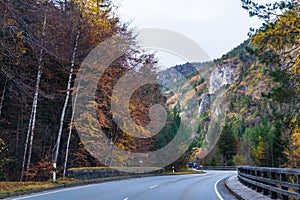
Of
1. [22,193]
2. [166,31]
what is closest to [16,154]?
[22,193]

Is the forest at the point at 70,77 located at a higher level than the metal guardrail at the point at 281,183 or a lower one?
higher

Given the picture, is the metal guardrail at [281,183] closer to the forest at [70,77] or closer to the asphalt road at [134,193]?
the asphalt road at [134,193]

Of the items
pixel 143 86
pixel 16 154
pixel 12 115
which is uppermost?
pixel 143 86

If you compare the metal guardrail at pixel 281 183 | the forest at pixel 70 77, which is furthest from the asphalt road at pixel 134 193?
the forest at pixel 70 77

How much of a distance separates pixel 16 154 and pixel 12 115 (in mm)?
2560

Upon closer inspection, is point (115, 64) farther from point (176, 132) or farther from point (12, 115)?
point (176, 132)

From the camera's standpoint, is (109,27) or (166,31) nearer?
(109,27)

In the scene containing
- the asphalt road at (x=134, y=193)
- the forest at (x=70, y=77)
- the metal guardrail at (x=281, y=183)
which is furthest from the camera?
the forest at (x=70, y=77)

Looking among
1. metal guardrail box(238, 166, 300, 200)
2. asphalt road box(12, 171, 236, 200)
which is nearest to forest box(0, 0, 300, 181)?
metal guardrail box(238, 166, 300, 200)

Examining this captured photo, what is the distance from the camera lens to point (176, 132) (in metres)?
57.3

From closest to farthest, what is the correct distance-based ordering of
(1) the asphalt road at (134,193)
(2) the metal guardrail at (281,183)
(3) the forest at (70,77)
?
(2) the metal guardrail at (281,183) → (1) the asphalt road at (134,193) → (3) the forest at (70,77)

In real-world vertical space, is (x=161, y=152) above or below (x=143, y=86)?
below

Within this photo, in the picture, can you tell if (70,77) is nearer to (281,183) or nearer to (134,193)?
(134,193)

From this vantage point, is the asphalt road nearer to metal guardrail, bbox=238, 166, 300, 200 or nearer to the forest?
metal guardrail, bbox=238, 166, 300, 200
